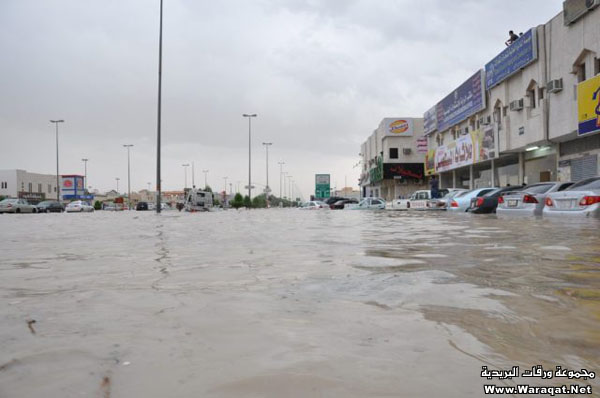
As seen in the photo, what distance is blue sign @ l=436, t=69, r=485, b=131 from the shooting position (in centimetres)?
3353

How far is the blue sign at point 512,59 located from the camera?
81.8 ft

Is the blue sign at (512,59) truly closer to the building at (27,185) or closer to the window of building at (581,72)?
the window of building at (581,72)

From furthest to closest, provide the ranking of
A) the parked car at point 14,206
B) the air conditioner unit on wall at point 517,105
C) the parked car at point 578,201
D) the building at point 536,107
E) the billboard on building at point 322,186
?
the billboard on building at point 322,186 → the parked car at point 14,206 → the air conditioner unit on wall at point 517,105 → the building at point 536,107 → the parked car at point 578,201

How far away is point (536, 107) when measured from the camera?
25484 millimetres

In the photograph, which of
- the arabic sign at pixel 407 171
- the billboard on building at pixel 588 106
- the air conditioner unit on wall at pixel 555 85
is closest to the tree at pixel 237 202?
the arabic sign at pixel 407 171

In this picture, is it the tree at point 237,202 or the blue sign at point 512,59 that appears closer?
the blue sign at point 512,59

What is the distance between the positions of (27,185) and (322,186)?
61535 millimetres

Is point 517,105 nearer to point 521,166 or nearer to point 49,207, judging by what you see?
point 521,166

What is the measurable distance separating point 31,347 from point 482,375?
1825 mm

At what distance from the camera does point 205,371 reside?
5.45ft

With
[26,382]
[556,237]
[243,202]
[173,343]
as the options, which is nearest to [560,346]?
[173,343]

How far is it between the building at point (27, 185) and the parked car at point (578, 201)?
320 ft

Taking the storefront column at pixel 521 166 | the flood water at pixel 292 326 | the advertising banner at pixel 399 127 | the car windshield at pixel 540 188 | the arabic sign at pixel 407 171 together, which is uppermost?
the advertising banner at pixel 399 127

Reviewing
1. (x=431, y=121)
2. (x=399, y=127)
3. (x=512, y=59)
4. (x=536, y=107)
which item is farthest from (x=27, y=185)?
(x=536, y=107)
